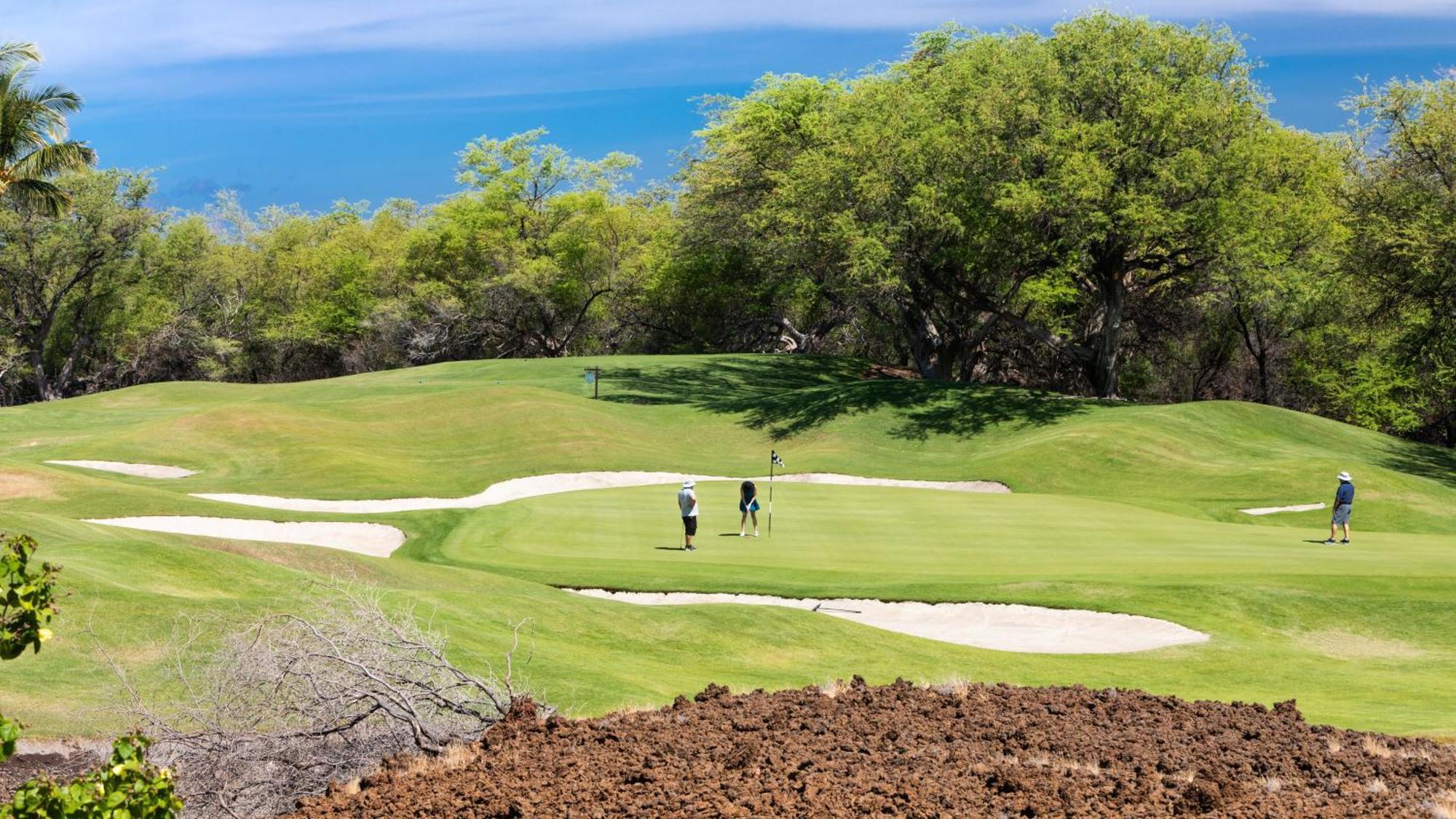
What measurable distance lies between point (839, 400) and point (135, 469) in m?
25.6

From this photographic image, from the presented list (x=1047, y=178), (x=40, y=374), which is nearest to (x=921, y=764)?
(x=1047, y=178)

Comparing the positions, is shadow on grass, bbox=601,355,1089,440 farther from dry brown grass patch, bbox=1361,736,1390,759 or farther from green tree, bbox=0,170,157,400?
green tree, bbox=0,170,157,400

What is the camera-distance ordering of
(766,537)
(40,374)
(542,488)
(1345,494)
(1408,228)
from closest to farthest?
(766,537)
(1345,494)
(542,488)
(1408,228)
(40,374)

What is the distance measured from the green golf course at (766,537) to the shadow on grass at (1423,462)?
0.16 metres

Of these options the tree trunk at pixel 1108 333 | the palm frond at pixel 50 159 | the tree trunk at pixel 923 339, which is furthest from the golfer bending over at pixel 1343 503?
the palm frond at pixel 50 159

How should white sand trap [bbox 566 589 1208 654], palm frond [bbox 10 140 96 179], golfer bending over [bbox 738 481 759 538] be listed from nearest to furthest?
white sand trap [bbox 566 589 1208 654] → golfer bending over [bbox 738 481 759 538] → palm frond [bbox 10 140 96 179]

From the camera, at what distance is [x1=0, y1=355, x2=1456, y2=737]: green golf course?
1414 centimetres

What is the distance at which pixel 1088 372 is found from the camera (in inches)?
2137

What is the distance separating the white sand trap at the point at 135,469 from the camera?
3784 centimetres

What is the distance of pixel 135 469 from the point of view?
127ft

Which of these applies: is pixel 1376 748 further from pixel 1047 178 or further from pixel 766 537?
pixel 1047 178

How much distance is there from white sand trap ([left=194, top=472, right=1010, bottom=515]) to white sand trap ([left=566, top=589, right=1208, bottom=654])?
13.9 meters

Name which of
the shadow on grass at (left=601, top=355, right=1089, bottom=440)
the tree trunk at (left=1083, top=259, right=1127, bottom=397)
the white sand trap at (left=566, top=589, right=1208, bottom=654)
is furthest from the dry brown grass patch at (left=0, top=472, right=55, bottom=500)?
the tree trunk at (left=1083, top=259, right=1127, bottom=397)

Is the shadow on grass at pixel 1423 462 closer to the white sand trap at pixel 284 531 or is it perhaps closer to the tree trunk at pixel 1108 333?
the tree trunk at pixel 1108 333
